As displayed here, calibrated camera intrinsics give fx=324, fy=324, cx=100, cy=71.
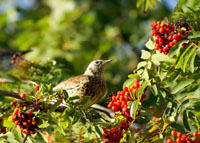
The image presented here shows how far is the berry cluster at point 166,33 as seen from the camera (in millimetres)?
2691

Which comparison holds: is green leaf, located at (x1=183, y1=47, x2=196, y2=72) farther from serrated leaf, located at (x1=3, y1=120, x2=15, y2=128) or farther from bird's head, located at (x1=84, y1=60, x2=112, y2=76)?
bird's head, located at (x1=84, y1=60, x2=112, y2=76)

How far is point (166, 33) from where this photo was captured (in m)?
2.75

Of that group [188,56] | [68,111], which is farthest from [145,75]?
[68,111]

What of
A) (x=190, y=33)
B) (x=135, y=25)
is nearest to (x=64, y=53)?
(x=135, y=25)

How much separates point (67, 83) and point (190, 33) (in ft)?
6.47

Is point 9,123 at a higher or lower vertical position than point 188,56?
lower

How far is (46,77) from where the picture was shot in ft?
13.2

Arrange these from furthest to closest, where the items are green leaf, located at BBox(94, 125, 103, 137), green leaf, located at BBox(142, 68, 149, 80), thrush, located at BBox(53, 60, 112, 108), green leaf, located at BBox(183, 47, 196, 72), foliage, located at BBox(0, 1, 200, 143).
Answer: thrush, located at BBox(53, 60, 112, 108)
green leaf, located at BBox(142, 68, 149, 80)
green leaf, located at BBox(94, 125, 103, 137)
foliage, located at BBox(0, 1, 200, 143)
green leaf, located at BBox(183, 47, 196, 72)

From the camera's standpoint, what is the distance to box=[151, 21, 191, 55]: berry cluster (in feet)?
8.83

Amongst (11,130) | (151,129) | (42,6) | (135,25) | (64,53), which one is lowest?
(151,129)

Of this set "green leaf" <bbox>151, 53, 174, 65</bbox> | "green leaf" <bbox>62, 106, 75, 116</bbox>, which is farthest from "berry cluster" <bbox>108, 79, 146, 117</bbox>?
"green leaf" <bbox>62, 106, 75, 116</bbox>

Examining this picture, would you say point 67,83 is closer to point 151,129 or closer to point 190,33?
point 151,129

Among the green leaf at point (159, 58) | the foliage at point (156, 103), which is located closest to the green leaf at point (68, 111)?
the foliage at point (156, 103)

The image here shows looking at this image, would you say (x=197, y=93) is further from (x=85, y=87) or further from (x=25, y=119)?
(x=85, y=87)
